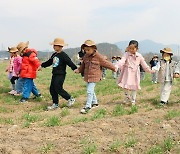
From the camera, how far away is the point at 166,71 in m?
9.59

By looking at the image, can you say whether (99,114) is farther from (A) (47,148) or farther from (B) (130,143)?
(A) (47,148)

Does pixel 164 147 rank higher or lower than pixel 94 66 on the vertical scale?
lower

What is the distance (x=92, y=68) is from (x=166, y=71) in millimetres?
2245

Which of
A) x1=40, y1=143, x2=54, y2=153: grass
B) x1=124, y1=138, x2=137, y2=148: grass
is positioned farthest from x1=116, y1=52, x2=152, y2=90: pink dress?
x1=40, y1=143, x2=54, y2=153: grass

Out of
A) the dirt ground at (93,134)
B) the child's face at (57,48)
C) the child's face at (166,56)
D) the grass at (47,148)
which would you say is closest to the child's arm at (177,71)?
the child's face at (166,56)

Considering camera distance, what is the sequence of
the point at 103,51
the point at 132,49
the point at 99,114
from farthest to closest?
1. the point at 103,51
2. the point at 132,49
3. the point at 99,114

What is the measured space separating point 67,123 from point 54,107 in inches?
79.2

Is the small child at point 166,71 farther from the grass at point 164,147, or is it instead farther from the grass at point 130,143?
the grass at point 130,143

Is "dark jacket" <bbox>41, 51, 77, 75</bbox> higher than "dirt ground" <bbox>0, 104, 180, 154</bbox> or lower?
higher

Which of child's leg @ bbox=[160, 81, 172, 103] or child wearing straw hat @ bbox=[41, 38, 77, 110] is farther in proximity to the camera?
child's leg @ bbox=[160, 81, 172, 103]

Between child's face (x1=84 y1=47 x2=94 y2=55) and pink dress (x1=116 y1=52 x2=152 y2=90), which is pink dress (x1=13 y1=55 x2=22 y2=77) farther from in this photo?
pink dress (x1=116 y1=52 x2=152 y2=90)

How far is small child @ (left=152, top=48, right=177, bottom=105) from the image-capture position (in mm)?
9555

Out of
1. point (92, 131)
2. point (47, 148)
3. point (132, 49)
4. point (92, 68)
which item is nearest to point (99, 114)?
point (92, 68)

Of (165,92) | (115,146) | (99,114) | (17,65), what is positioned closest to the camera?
(115,146)
